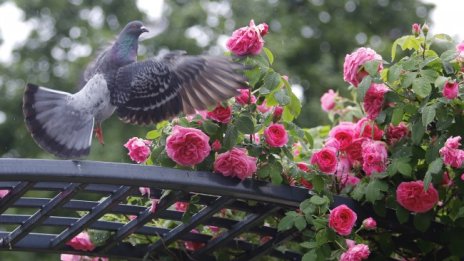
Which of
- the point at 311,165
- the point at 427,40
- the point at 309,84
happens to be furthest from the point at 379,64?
the point at 309,84

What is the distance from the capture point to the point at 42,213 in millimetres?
2996

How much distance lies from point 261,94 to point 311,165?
11.9 inches

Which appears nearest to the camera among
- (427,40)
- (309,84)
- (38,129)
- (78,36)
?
(38,129)

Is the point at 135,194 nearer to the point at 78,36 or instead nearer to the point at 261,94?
the point at 261,94

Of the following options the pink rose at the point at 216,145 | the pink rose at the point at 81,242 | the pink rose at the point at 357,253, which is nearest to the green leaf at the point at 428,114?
the pink rose at the point at 357,253

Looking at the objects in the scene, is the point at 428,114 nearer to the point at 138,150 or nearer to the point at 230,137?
the point at 230,137

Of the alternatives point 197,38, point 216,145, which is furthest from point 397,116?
point 197,38

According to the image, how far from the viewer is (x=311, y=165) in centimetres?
326

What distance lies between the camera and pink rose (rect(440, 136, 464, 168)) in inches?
116

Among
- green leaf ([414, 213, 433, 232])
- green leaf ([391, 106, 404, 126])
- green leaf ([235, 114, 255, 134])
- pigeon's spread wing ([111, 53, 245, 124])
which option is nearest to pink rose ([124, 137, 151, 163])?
pigeon's spread wing ([111, 53, 245, 124])

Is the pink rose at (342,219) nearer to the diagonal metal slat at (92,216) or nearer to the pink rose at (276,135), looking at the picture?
the pink rose at (276,135)

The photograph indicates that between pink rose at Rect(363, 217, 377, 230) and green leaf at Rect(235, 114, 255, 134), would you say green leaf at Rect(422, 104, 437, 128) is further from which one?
green leaf at Rect(235, 114, 255, 134)

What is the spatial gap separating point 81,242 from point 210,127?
1.94 feet

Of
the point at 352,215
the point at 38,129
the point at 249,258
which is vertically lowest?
the point at 249,258
